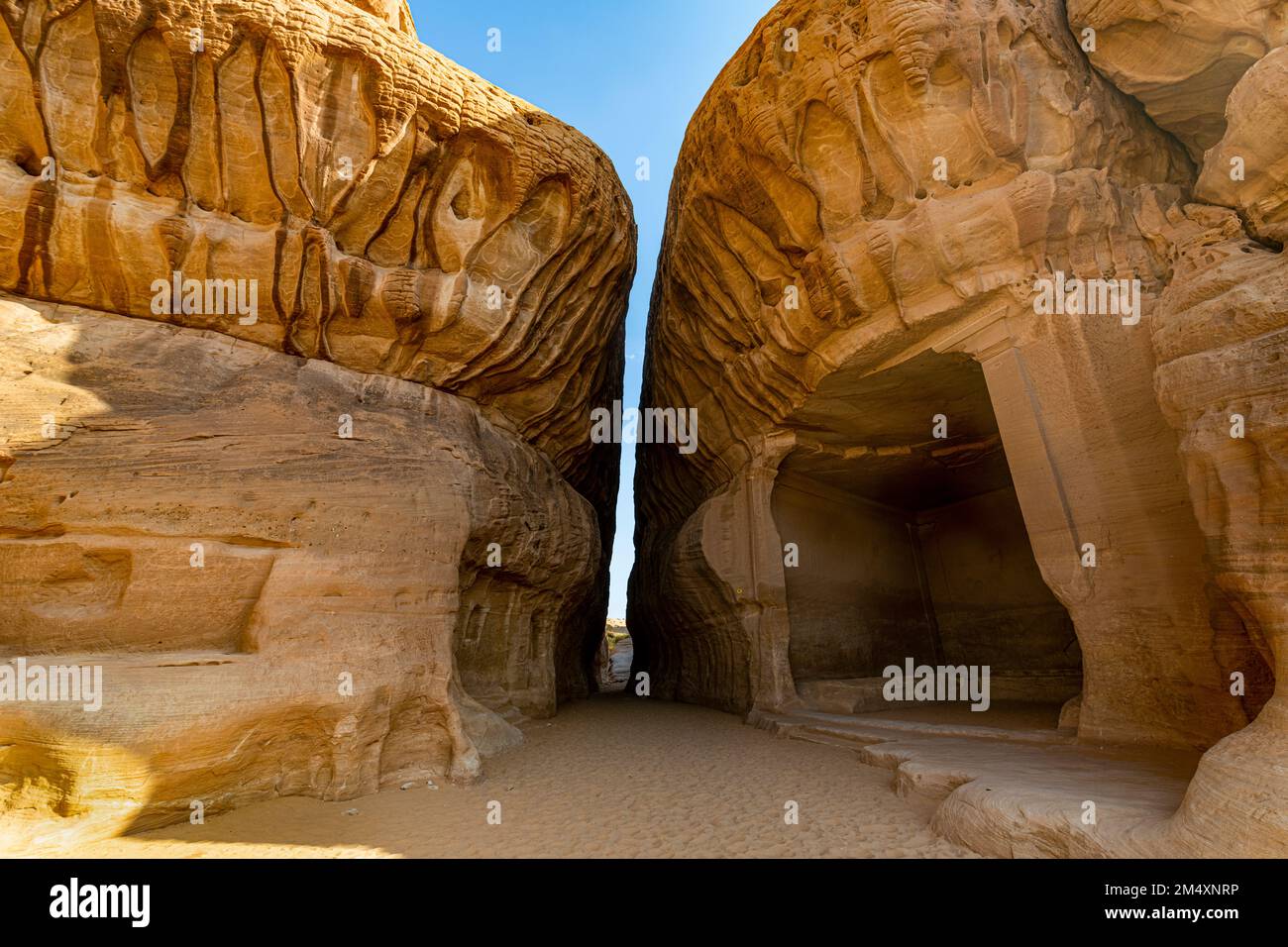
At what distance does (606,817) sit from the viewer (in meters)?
5.62

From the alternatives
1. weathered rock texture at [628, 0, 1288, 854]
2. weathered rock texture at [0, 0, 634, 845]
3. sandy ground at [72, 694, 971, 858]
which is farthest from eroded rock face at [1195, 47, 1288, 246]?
weathered rock texture at [0, 0, 634, 845]

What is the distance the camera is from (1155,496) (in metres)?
6.27

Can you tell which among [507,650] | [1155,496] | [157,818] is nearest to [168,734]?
[157,818]

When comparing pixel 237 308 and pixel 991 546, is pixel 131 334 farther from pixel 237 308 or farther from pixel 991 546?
pixel 991 546

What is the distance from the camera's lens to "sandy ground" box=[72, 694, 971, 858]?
482 cm

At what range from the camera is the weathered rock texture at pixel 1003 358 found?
477 centimetres

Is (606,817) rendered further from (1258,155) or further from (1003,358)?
(1258,155)

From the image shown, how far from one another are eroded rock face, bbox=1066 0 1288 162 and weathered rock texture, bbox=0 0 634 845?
22.3ft

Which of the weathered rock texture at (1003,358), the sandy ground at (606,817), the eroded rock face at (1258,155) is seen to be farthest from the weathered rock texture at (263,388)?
the eroded rock face at (1258,155)

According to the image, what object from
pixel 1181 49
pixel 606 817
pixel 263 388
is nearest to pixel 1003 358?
pixel 1181 49

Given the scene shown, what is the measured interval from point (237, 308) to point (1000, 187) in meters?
9.53

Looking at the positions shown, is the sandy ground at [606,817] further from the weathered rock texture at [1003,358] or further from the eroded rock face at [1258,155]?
the eroded rock face at [1258,155]

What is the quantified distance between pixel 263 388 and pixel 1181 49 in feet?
36.2

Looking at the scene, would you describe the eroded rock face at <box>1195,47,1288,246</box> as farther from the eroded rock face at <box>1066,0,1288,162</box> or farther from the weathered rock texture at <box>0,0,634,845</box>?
the weathered rock texture at <box>0,0,634,845</box>
